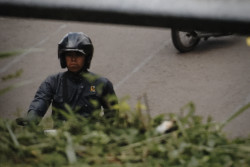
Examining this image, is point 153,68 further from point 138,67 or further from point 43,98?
point 43,98

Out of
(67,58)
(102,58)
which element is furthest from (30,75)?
(67,58)

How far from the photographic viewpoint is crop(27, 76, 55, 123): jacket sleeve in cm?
450

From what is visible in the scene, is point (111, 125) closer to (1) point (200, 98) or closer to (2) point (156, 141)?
(2) point (156, 141)

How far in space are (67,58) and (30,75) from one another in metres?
5.53

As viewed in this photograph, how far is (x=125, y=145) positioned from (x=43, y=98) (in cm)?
349

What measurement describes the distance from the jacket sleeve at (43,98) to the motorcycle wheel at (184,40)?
5.65 meters

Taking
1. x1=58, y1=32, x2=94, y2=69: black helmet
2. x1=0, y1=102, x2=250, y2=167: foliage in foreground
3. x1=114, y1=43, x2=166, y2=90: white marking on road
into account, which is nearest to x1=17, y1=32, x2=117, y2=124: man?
x1=58, y1=32, x2=94, y2=69: black helmet

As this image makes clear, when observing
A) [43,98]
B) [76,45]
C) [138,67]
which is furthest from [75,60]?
[138,67]

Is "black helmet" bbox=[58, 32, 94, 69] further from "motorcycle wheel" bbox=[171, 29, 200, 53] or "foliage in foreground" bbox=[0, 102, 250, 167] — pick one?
"motorcycle wheel" bbox=[171, 29, 200, 53]

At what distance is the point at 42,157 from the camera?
1274mm

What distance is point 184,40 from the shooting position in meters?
10.7

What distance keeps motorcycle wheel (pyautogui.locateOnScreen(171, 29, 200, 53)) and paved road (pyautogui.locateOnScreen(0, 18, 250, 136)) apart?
19cm

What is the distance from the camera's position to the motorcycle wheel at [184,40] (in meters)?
10.3

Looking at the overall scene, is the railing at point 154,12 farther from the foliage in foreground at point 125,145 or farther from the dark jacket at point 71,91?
the dark jacket at point 71,91
